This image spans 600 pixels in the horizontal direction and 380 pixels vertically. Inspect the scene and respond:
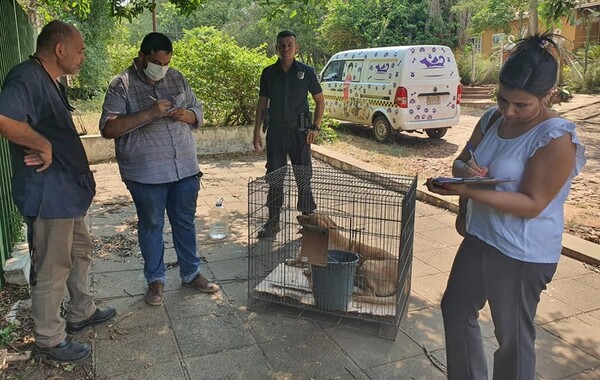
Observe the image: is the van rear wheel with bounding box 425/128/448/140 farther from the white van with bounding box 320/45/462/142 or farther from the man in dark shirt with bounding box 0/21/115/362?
the man in dark shirt with bounding box 0/21/115/362

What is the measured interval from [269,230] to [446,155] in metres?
5.74

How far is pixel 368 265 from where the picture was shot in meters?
3.25

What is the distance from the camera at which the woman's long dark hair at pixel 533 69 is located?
1.80 meters

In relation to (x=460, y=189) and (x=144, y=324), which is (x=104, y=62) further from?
(x=460, y=189)

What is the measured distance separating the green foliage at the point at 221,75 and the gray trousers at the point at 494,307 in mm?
7100

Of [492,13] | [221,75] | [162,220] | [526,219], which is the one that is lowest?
[162,220]

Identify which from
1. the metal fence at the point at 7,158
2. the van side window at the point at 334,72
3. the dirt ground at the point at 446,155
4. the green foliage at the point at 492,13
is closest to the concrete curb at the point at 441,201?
the dirt ground at the point at 446,155

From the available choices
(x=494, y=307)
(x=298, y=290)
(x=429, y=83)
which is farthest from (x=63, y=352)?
(x=429, y=83)

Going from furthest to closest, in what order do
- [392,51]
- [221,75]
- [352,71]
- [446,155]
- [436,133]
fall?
1. [352,71]
2. [436,133]
3. [392,51]
4. [446,155]
5. [221,75]

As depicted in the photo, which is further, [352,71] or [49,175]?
[352,71]

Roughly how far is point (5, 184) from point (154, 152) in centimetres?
158

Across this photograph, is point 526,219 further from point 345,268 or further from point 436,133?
point 436,133

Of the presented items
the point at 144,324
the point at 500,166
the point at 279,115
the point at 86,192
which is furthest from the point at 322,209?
the point at 500,166

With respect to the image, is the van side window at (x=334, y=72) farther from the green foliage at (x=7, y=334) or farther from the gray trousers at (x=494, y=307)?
the gray trousers at (x=494, y=307)
